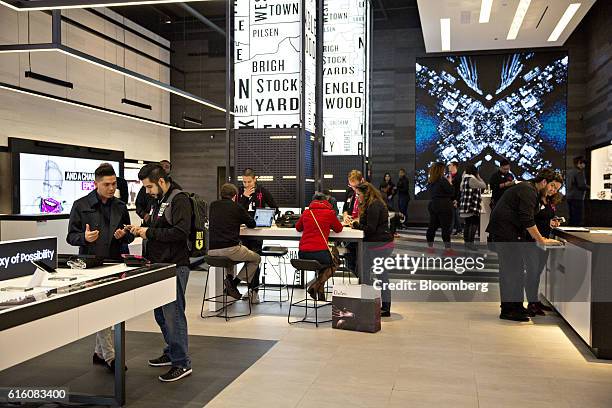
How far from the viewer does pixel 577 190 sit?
10641mm

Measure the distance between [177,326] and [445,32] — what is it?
10.6 meters

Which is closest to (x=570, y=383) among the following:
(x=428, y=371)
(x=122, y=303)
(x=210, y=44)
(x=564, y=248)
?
(x=428, y=371)

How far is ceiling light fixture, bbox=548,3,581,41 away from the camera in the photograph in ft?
35.2

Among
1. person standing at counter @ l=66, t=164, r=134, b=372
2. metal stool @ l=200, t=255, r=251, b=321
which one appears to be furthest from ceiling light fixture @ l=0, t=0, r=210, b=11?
metal stool @ l=200, t=255, r=251, b=321

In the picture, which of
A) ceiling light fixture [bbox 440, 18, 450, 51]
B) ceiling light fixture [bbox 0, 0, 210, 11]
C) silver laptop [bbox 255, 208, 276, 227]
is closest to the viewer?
ceiling light fixture [bbox 0, 0, 210, 11]

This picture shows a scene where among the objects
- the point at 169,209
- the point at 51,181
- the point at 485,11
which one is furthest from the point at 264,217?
the point at 485,11

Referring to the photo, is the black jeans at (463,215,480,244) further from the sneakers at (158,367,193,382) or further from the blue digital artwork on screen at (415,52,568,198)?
the sneakers at (158,367,193,382)

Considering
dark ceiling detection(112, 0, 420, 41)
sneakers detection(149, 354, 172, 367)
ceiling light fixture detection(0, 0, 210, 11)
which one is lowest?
sneakers detection(149, 354, 172, 367)

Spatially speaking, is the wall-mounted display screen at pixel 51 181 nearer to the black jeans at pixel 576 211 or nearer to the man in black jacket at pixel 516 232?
the man in black jacket at pixel 516 232

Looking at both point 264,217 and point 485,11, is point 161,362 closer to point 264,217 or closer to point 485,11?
point 264,217

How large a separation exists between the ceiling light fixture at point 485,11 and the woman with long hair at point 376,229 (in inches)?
239

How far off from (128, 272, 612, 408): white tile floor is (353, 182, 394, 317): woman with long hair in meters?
0.36

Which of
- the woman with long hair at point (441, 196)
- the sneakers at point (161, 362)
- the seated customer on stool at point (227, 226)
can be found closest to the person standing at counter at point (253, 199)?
the seated customer on stool at point (227, 226)

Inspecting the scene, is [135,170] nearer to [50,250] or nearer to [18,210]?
[18,210]
